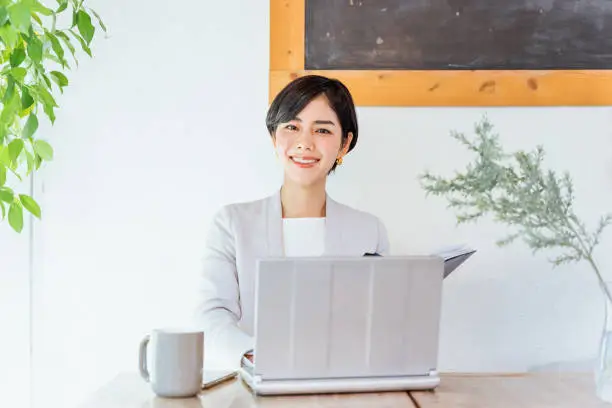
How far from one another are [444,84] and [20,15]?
132cm

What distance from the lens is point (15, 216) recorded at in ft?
6.66

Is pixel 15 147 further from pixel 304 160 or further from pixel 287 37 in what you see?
pixel 287 37

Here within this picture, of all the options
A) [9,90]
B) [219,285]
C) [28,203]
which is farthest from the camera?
[219,285]

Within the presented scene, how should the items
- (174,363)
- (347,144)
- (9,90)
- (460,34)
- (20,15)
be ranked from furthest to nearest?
(460,34), (347,144), (9,90), (20,15), (174,363)

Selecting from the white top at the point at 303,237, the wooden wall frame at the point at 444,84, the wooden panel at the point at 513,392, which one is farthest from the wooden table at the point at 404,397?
the wooden wall frame at the point at 444,84

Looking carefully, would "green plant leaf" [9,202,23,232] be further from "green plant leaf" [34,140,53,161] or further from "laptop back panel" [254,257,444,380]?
"laptop back panel" [254,257,444,380]

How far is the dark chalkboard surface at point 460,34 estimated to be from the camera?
250 cm

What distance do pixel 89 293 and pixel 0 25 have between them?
1.01 metres

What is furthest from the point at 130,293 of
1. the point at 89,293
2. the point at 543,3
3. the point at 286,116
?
the point at 543,3

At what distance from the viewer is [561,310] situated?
2.52 m

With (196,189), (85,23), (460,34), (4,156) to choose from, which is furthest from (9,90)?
(460,34)

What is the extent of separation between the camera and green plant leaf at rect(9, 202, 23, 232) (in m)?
2.02

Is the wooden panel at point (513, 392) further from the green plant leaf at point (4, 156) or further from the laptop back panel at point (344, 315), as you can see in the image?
the green plant leaf at point (4, 156)

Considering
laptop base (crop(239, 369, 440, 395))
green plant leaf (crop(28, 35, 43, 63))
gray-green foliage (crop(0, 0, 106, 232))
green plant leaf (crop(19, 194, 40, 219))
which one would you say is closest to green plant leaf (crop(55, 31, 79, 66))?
gray-green foliage (crop(0, 0, 106, 232))
